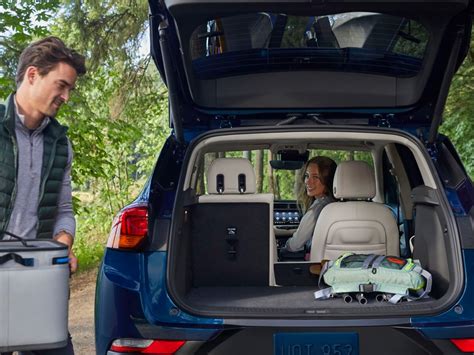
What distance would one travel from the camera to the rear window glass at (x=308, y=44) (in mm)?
3910

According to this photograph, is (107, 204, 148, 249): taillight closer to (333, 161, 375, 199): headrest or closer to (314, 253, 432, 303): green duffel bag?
(314, 253, 432, 303): green duffel bag

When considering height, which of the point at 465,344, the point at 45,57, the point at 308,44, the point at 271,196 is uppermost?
the point at 308,44

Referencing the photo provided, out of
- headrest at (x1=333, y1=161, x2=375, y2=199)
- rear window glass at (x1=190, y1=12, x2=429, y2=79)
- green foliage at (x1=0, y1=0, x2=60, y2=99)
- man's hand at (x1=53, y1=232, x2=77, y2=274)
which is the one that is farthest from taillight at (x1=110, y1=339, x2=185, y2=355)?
green foliage at (x1=0, y1=0, x2=60, y2=99)

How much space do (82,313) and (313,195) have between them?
137 inches

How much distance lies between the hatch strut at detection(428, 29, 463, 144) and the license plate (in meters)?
1.26

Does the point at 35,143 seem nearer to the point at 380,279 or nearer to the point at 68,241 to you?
the point at 68,241

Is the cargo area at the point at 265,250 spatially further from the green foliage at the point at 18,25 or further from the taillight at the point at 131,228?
the green foliage at the point at 18,25

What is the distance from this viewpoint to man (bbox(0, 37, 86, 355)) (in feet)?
9.83

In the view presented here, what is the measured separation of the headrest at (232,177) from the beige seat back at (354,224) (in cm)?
65

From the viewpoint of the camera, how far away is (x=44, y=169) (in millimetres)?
3098

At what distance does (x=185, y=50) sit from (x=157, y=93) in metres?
10.8

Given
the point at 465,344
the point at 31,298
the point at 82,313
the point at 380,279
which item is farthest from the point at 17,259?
the point at 82,313

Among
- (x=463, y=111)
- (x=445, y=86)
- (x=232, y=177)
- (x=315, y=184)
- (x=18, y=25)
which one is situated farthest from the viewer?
(x=463, y=111)

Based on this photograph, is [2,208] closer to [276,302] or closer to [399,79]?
[276,302]
